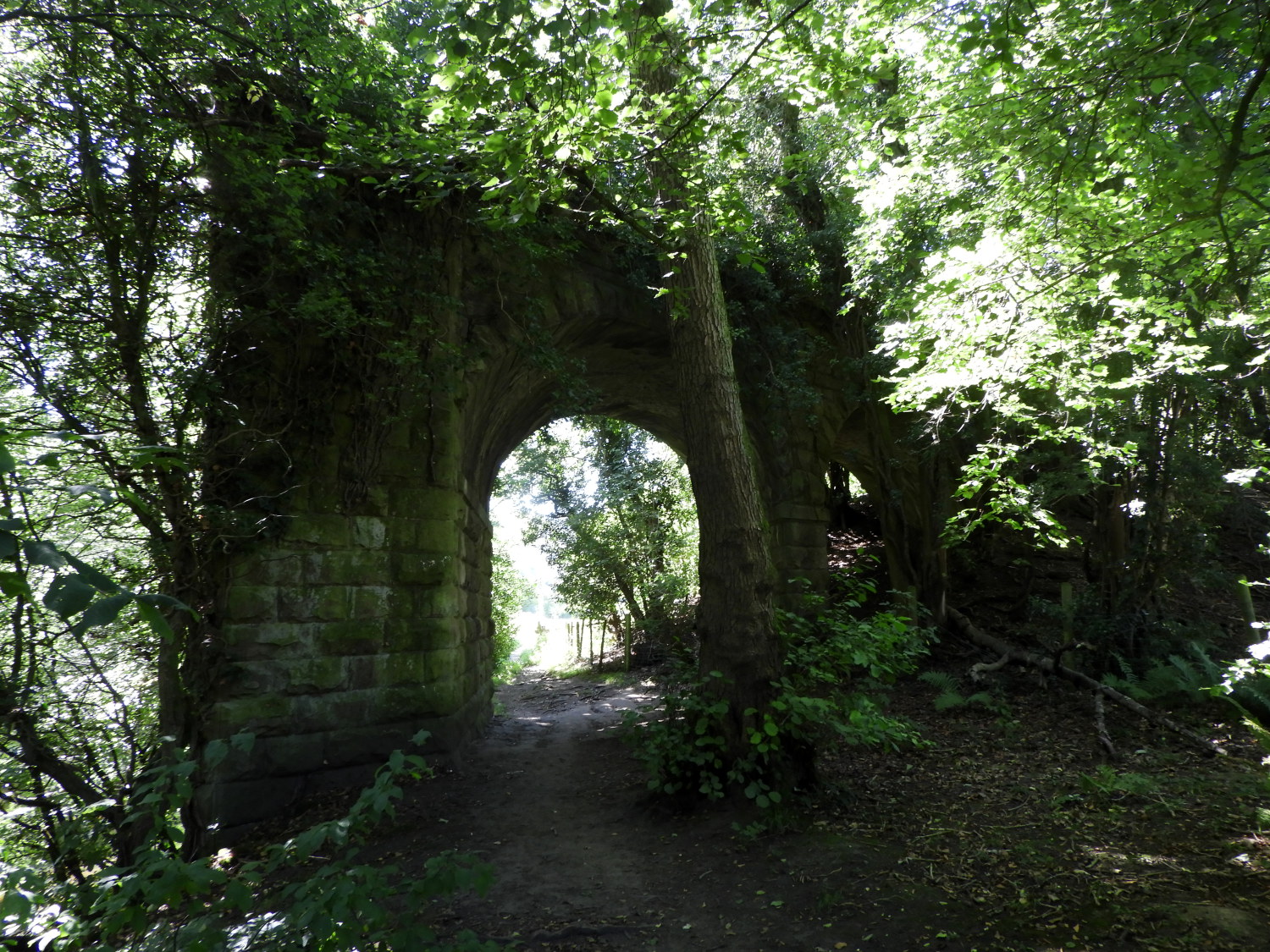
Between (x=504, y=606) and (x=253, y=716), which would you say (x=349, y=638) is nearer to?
(x=253, y=716)

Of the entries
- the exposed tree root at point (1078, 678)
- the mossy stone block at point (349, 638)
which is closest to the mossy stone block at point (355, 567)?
the mossy stone block at point (349, 638)

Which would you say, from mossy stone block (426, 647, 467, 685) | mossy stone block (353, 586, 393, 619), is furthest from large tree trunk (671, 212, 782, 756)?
mossy stone block (353, 586, 393, 619)

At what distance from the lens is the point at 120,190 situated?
14.8ft

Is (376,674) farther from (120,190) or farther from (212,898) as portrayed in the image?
(120,190)

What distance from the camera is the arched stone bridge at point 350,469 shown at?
197 inches

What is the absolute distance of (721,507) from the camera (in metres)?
4.70

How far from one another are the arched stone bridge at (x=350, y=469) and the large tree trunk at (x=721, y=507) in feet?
5.33

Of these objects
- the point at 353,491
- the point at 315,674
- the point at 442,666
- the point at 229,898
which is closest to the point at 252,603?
the point at 315,674

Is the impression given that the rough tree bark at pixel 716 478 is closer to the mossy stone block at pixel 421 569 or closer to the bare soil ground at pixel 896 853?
the bare soil ground at pixel 896 853

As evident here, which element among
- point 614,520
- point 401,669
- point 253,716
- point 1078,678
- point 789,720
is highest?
point 614,520

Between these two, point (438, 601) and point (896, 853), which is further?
point (438, 601)

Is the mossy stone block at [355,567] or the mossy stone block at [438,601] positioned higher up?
the mossy stone block at [355,567]

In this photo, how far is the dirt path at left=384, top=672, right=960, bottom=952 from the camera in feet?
10.7

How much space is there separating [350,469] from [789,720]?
351 cm
